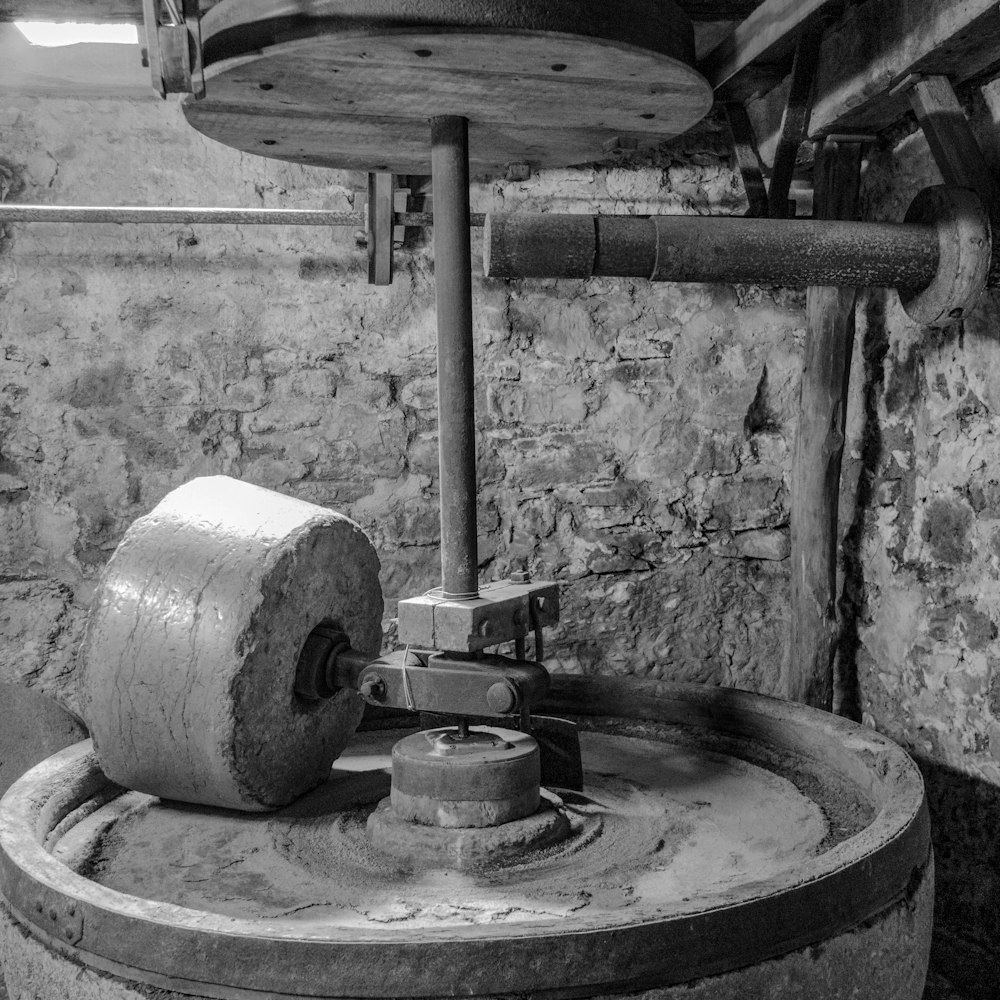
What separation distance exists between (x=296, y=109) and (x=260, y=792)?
4.48ft

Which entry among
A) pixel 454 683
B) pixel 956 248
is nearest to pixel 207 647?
pixel 454 683

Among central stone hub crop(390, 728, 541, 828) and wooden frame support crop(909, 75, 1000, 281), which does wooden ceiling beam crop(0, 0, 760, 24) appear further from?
central stone hub crop(390, 728, 541, 828)

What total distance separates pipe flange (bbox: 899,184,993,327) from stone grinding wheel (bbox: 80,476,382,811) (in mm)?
1453

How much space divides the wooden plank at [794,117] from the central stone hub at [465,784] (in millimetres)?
1483

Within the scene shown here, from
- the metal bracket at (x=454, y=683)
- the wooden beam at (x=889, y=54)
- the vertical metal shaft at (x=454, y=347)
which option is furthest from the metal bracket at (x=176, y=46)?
the wooden beam at (x=889, y=54)

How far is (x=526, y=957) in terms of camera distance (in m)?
1.58

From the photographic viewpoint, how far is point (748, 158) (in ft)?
10.3

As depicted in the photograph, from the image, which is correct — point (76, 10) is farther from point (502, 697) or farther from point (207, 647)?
point (502, 697)

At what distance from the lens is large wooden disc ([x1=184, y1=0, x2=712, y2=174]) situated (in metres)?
1.83

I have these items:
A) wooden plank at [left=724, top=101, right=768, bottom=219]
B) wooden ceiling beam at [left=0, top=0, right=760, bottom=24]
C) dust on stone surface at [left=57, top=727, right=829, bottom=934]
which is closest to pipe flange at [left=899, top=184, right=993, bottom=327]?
wooden plank at [left=724, top=101, right=768, bottom=219]

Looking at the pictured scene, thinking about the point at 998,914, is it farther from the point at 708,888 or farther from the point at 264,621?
the point at 264,621

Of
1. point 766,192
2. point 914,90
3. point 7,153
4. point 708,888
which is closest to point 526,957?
point 708,888

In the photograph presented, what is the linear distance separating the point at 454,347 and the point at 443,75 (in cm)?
52

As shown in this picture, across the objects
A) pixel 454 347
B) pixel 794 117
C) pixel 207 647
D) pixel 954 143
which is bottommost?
pixel 207 647
